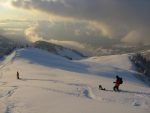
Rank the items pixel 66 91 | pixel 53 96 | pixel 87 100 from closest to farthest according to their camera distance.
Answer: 1. pixel 87 100
2. pixel 53 96
3. pixel 66 91

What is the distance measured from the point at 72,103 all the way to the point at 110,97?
4.79m

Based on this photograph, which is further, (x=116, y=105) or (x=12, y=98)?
(x=12, y=98)

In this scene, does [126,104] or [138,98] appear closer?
[126,104]

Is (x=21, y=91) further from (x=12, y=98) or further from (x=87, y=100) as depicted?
(x=87, y=100)

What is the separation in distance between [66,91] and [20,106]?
9757mm

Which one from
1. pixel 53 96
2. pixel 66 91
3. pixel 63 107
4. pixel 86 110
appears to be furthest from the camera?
pixel 66 91

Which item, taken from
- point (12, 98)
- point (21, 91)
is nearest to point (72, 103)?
point (12, 98)

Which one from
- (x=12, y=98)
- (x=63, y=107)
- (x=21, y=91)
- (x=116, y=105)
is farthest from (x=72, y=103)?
(x=21, y=91)

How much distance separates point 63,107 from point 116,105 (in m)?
4.47

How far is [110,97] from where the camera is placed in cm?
3322

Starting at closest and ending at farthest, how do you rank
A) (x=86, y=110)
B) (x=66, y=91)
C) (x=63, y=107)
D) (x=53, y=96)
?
(x=86, y=110) < (x=63, y=107) < (x=53, y=96) < (x=66, y=91)

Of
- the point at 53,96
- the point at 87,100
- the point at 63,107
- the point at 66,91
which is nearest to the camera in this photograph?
the point at 63,107

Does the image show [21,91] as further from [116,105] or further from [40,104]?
[116,105]

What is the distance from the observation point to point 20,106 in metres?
29.0
